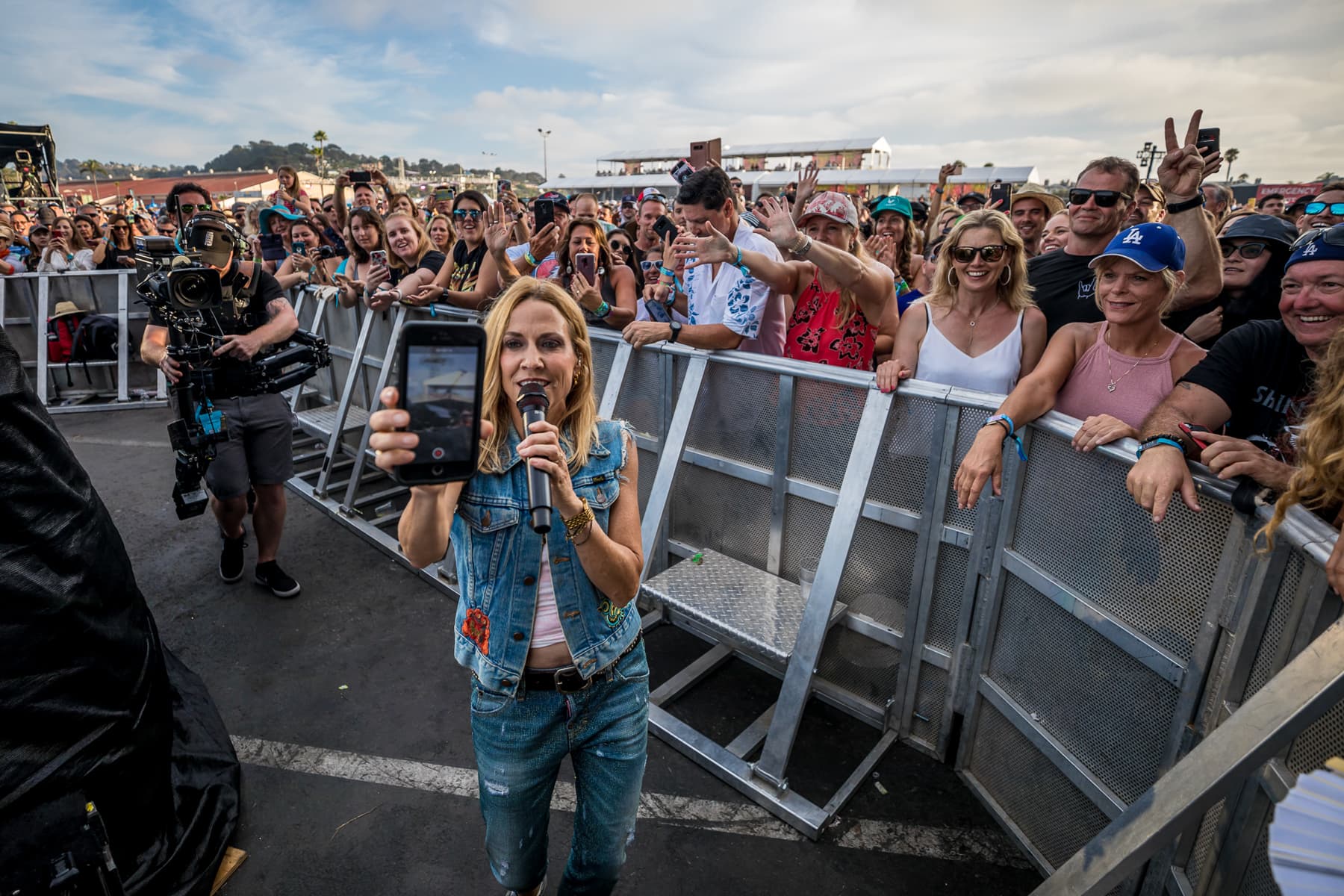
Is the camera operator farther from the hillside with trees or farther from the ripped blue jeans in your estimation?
the hillside with trees

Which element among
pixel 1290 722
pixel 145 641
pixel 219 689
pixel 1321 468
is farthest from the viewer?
pixel 219 689

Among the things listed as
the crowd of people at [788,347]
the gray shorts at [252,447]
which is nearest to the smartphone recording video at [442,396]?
the crowd of people at [788,347]

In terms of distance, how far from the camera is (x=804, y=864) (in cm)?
271

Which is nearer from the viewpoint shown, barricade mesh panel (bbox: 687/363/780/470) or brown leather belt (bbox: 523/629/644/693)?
brown leather belt (bbox: 523/629/644/693)

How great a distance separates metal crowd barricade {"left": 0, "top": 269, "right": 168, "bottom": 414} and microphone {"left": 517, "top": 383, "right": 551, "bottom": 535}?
392 inches

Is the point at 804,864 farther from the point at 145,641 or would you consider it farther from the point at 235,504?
the point at 235,504

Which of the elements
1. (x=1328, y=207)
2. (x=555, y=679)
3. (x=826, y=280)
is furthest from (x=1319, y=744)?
(x=1328, y=207)

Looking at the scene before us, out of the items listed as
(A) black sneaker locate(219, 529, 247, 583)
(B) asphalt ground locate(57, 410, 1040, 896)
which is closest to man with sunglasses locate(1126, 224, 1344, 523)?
(B) asphalt ground locate(57, 410, 1040, 896)

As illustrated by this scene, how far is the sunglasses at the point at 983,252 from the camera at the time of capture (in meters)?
3.03

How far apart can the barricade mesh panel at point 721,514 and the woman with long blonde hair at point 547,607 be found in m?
1.79

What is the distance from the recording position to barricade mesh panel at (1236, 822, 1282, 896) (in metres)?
1.58

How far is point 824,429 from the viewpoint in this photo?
329cm

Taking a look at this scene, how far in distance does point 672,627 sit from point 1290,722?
3.41m

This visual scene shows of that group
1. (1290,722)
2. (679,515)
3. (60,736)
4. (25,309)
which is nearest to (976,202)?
(679,515)
